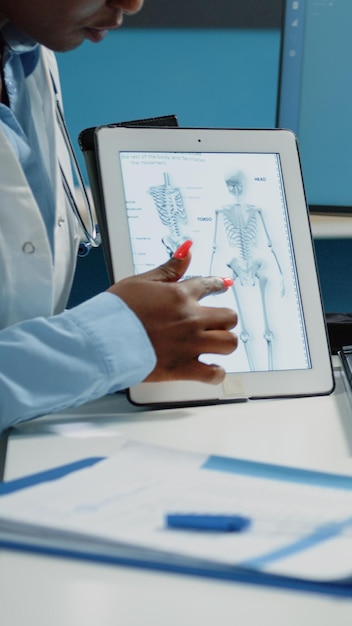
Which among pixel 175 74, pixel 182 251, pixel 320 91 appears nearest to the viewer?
pixel 182 251

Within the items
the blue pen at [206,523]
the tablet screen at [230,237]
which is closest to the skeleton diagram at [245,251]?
the tablet screen at [230,237]

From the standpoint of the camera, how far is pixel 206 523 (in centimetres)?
58

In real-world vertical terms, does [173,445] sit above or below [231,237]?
below

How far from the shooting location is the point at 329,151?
188 cm

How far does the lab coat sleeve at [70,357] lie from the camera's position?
0.88 meters

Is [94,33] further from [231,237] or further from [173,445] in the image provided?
[173,445]

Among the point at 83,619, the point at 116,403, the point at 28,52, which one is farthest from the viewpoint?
the point at 28,52

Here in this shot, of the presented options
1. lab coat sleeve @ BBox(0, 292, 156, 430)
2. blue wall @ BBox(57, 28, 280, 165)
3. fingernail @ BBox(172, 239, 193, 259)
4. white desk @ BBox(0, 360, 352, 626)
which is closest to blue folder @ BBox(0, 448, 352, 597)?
white desk @ BBox(0, 360, 352, 626)

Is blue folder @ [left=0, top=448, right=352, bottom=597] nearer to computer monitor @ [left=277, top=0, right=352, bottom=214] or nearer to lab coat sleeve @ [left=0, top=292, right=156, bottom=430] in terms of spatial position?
lab coat sleeve @ [left=0, top=292, right=156, bottom=430]

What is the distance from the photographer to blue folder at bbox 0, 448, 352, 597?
0.54m

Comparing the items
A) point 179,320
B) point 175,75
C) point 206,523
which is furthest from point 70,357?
point 175,75

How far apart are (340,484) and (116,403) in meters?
0.40

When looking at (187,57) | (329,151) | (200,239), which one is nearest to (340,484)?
(200,239)

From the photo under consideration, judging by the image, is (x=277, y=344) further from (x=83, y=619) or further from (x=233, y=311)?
(x=83, y=619)
